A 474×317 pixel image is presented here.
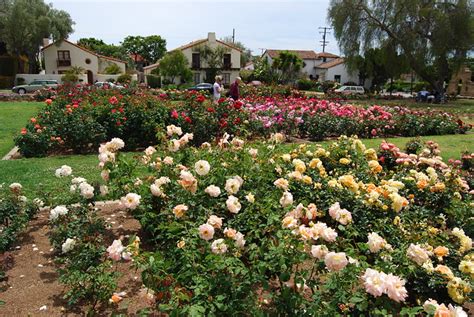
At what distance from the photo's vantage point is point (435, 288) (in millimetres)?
2822

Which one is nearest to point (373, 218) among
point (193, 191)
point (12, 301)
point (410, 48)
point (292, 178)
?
point (292, 178)

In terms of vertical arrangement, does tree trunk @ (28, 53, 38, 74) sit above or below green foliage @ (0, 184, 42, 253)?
above

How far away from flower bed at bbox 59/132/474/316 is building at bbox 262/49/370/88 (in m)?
57.5

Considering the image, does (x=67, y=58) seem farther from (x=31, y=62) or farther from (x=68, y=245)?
(x=68, y=245)

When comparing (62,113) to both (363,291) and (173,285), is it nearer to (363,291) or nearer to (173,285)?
(173,285)

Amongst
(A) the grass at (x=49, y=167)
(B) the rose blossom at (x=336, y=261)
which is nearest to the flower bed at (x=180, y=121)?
(A) the grass at (x=49, y=167)

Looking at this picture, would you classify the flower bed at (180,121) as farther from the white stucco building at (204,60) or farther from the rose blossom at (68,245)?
the white stucco building at (204,60)

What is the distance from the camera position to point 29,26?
4322cm

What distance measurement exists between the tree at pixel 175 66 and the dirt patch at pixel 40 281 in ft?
147

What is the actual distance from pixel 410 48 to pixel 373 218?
109ft

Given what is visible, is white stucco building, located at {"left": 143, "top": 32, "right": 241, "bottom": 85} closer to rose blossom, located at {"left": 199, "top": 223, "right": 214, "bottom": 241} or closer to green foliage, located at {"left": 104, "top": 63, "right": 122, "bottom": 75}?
green foliage, located at {"left": 104, "top": 63, "right": 122, "bottom": 75}

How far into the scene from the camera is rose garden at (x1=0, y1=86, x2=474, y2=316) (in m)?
2.34

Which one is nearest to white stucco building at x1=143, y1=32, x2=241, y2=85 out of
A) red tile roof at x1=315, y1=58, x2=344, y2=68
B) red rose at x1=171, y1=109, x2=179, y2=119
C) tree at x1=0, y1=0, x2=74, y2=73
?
tree at x1=0, y1=0, x2=74, y2=73

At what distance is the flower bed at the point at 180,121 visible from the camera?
27.0 feet
